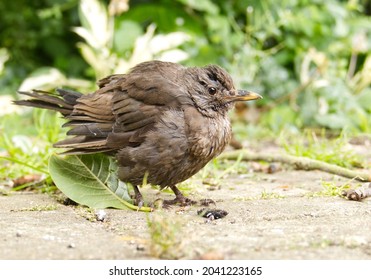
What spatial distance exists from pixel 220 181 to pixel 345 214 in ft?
4.62

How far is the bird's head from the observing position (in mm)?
4207

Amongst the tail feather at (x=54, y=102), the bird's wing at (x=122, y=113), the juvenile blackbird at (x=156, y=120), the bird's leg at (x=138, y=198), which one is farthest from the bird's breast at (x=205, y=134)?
the tail feather at (x=54, y=102)

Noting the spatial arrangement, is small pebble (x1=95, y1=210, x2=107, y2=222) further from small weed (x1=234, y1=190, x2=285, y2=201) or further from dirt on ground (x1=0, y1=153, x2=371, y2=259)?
small weed (x1=234, y1=190, x2=285, y2=201)

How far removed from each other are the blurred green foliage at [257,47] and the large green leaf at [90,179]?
2.92 metres

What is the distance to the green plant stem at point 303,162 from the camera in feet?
14.9

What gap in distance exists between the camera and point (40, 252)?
9.08 feet

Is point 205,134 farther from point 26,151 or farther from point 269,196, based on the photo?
point 26,151

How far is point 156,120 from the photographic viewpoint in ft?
13.2

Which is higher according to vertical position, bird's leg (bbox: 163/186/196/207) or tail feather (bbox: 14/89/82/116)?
tail feather (bbox: 14/89/82/116)

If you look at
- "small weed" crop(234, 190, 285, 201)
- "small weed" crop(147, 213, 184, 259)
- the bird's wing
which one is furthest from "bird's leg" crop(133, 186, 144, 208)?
"small weed" crop(147, 213, 184, 259)

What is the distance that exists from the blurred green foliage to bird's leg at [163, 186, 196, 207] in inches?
114

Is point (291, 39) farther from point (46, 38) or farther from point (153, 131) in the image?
point (153, 131)

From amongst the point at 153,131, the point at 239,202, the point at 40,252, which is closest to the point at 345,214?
the point at 239,202

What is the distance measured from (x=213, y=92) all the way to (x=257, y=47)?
3.41 m
